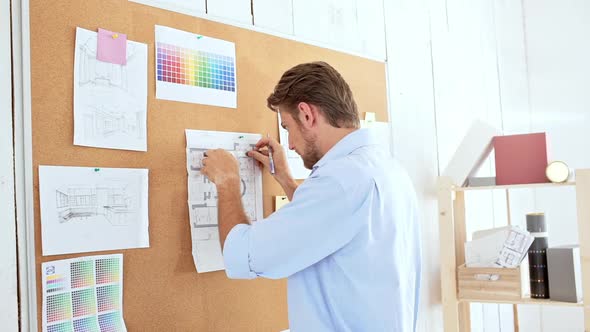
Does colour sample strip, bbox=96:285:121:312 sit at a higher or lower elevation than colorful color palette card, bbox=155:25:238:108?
lower

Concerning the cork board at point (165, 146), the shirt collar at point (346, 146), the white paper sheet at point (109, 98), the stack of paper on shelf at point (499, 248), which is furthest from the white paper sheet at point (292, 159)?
the stack of paper on shelf at point (499, 248)

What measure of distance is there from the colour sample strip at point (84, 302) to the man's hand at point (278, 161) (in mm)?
606

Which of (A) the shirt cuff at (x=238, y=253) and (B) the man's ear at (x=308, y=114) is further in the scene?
(B) the man's ear at (x=308, y=114)

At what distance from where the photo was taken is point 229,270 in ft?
4.41

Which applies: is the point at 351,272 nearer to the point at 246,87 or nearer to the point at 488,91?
the point at 246,87

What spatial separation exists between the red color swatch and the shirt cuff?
137 centimetres

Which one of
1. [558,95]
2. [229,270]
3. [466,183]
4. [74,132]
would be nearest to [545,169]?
[466,183]

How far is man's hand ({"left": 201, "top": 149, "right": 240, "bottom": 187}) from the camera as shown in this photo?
60.2 inches

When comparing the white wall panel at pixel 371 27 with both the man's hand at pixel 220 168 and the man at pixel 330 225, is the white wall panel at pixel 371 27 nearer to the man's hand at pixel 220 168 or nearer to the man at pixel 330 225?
the man at pixel 330 225

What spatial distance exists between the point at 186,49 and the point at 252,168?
14.9 inches

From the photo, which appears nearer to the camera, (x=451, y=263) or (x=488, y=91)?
(x=451, y=263)

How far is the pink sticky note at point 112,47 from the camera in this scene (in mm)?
1373

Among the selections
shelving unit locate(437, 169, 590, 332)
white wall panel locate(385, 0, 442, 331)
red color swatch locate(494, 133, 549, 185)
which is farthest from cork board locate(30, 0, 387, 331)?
red color swatch locate(494, 133, 549, 185)

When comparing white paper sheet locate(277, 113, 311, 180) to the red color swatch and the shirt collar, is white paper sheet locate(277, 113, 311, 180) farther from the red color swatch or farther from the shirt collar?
the red color swatch
